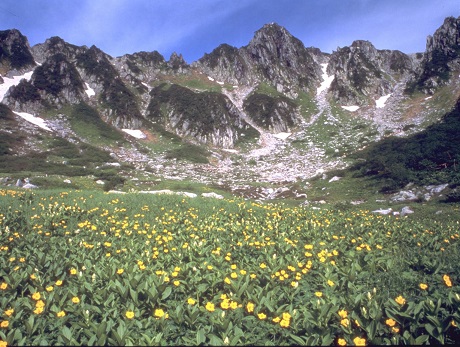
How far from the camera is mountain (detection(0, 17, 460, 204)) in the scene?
4903 centimetres

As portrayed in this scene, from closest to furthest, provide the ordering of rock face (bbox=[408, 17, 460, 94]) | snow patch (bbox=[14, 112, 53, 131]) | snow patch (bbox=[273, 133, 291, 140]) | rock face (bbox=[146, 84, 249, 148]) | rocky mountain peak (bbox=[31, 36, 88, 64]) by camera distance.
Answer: snow patch (bbox=[14, 112, 53, 131]) < rock face (bbox=[146, 84, 249, 148]) < snow patch (bbox=[273, 133, 291, 140]) < rock face (bbox=[408, 17, 460, 94]) < rocky mountain peak (bbox=[31, 36, 88, 64])

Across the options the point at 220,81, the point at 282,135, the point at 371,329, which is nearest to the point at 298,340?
the point at 371,329

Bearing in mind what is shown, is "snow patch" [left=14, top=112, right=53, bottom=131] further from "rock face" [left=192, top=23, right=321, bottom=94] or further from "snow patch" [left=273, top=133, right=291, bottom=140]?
"rock face" [left=192, top=23, right=321, bottom=94]

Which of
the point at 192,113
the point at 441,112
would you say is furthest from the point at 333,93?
the point at 192,113

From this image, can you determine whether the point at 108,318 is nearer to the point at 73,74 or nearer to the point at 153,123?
the point at 153,123

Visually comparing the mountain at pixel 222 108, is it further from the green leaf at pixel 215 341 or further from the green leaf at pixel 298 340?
the green leaf at pixel 215 341

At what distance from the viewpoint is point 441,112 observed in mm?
61656

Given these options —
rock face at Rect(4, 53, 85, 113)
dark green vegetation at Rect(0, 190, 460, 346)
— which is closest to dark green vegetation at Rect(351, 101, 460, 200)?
dark green vegetation at Rect(0, 190, 460, 346)

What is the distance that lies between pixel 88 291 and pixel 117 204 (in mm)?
8097

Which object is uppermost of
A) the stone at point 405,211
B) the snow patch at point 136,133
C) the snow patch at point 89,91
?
the snow patch at point 89,91

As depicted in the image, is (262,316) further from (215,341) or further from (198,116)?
(198,116)

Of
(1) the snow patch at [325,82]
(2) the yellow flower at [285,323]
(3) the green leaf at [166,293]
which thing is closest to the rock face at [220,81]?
(1) the snow patch at [325,82]

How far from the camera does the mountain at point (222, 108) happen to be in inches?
1930

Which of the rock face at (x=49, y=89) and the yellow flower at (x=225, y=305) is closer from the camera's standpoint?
the yellow flower at (x=225, y=305)
